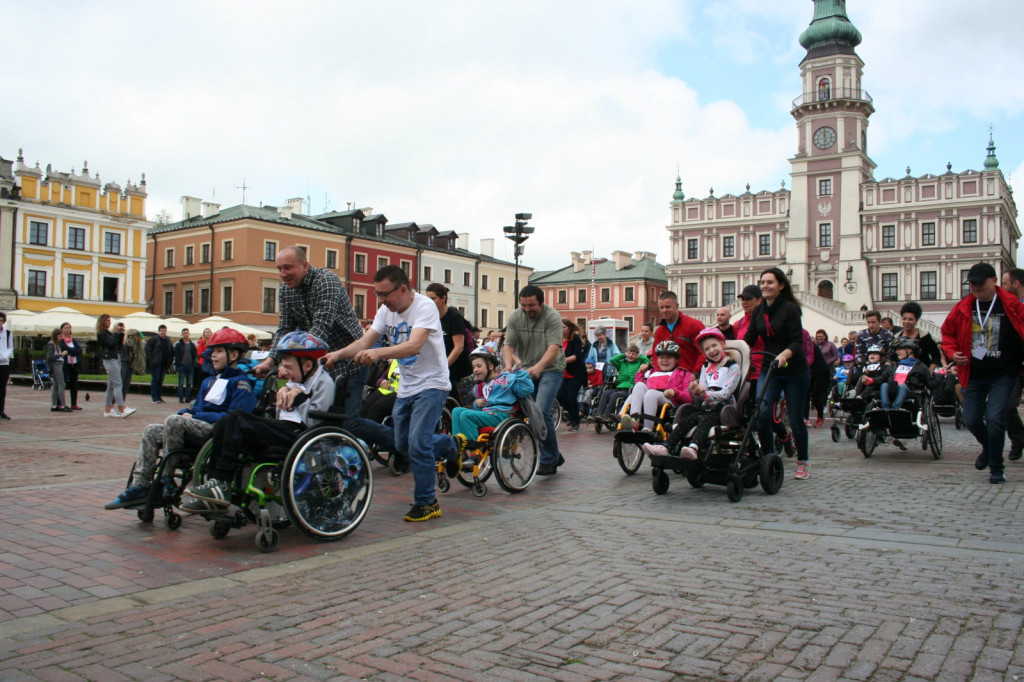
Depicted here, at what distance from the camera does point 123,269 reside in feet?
184

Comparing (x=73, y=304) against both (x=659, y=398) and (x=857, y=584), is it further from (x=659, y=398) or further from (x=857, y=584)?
(x=857, y=584)

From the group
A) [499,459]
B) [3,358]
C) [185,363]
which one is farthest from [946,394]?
[185,363]

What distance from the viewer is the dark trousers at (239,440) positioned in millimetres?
5016

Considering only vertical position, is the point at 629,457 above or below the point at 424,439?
below

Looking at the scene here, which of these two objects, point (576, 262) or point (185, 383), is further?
point (576, 262)

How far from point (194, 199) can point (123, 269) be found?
10507mm

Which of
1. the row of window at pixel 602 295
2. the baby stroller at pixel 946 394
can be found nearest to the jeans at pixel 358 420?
the baby stroller at pixel 946 394

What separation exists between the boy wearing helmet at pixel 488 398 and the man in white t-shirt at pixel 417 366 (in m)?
0.88

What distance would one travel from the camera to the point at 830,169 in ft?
222

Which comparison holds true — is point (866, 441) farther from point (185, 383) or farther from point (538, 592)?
point (185, 383)

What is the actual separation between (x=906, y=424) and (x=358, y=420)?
7.38 m

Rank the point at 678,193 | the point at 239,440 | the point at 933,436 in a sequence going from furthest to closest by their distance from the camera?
the point at 678,193 → the point at 933,436 → the point at 239,440

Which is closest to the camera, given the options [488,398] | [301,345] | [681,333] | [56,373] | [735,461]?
[301,345]

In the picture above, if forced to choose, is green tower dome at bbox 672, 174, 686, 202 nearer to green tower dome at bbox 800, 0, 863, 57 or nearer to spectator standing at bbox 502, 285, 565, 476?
green tower dome at bbox 800, 0, 863, 57
